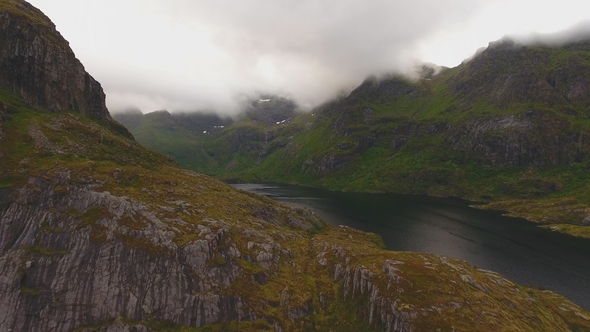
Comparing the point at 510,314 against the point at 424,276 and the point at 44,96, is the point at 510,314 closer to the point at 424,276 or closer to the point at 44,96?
the point at 424,276

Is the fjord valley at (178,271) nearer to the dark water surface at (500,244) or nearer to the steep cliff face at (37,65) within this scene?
the steep cliff face at (37,65)

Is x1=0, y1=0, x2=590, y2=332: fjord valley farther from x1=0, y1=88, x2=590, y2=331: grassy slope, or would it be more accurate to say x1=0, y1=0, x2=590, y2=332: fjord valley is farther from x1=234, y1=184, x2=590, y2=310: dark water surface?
x1=234, y1=184, x2=590, y2=310: dark water surface

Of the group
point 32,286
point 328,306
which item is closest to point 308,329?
point 328,306

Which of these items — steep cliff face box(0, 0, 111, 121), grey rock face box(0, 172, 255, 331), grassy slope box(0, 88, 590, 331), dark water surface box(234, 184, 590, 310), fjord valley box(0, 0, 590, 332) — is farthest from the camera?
dark water surface box(234, 184, 590, 310)

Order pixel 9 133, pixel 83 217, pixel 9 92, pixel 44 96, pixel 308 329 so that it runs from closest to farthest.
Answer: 1. pixel 308 329
2. pixel 83 217
3. pixel 9 133
4. pixel 9 92
5. pixel 44 96

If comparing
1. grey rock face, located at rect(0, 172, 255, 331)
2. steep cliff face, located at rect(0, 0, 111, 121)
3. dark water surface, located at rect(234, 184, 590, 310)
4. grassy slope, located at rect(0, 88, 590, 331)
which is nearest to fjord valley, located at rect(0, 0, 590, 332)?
grey rock face, located at rect(0, 172, 255, 331)

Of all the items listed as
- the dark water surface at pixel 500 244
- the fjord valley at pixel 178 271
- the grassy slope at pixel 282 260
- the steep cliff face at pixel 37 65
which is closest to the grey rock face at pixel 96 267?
the fjord valley at pixel 178 271
